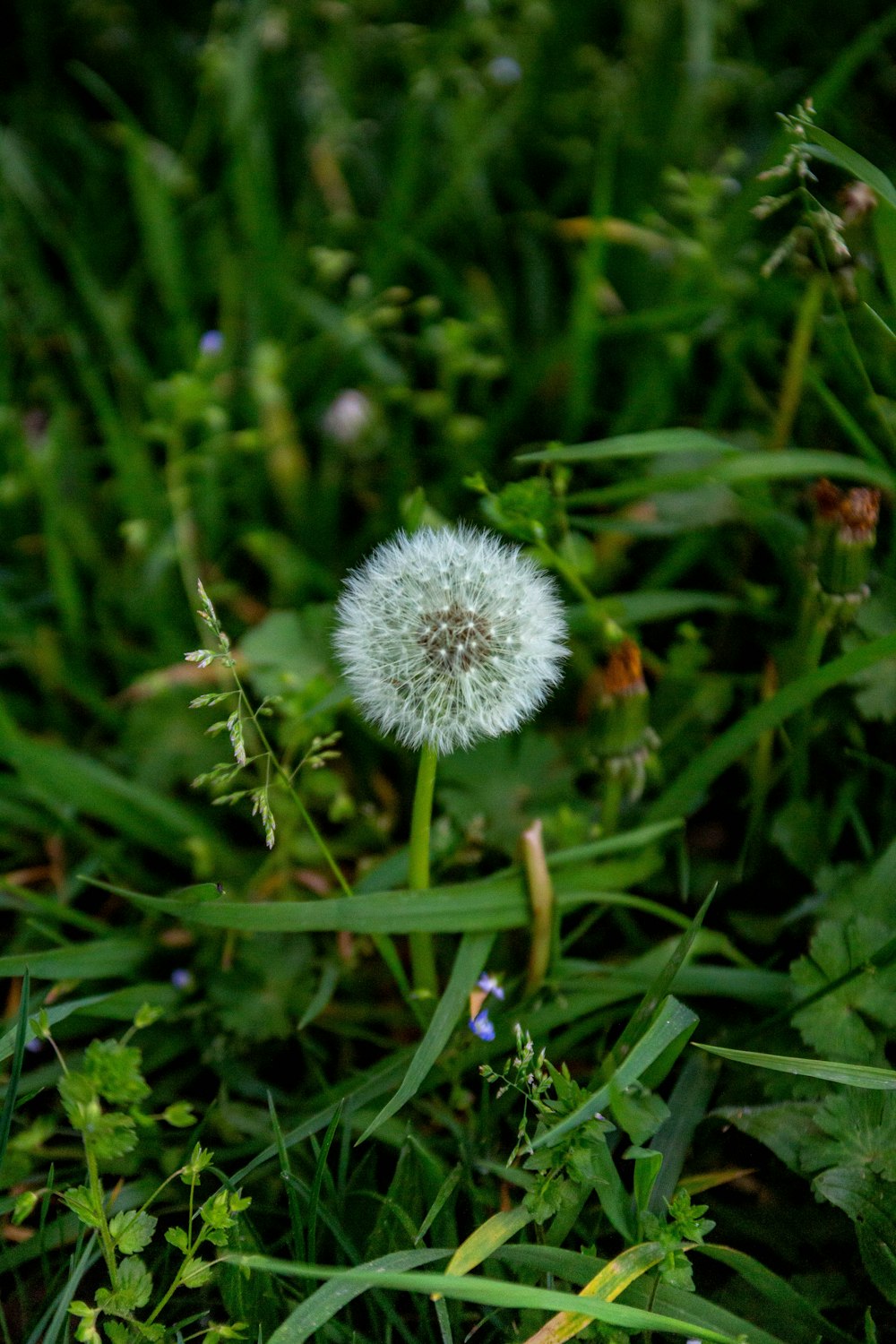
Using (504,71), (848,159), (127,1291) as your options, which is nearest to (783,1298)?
(127,1291)

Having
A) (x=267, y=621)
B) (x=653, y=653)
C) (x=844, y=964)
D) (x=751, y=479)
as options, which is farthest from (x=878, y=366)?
(x=267, y=621)

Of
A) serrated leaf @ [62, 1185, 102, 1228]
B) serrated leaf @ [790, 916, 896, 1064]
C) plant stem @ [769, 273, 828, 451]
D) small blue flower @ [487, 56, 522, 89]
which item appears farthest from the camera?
small blue flower @ [487, 56, 522, 89]

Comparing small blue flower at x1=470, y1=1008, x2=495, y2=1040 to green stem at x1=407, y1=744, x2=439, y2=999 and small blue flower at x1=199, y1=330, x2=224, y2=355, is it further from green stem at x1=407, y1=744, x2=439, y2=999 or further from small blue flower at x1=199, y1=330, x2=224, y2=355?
small blue flower at x1=199, y1=330, x2=224, y2=355

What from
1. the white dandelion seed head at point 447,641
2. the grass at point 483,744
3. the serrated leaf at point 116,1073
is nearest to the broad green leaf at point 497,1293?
the grass at point 483,744

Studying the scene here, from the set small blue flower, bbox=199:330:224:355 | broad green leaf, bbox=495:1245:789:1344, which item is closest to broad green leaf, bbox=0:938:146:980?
broad green leaf, bbox=495:1245:789:1344

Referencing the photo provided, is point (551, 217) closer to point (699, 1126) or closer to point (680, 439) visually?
point (680, 439)

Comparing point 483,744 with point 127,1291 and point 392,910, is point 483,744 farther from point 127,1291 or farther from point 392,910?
point 127,1291
